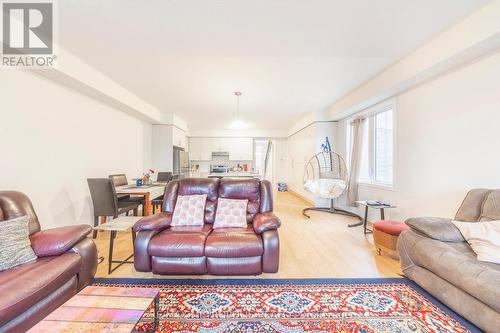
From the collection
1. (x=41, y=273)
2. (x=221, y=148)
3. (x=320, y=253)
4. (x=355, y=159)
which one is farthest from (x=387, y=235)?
(x=221, y=148)

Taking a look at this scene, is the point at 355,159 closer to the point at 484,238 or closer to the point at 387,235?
the point at 387,235

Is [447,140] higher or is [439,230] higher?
[447,140]

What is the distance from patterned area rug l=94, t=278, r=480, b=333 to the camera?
158 cm

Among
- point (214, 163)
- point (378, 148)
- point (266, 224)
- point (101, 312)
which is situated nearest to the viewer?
point (101, 312)

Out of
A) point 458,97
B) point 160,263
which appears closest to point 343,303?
point 160,263

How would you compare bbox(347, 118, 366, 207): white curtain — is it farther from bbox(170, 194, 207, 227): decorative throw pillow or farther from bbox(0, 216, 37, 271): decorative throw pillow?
bbox(0, 216, 37, 271): decorative throw pillow

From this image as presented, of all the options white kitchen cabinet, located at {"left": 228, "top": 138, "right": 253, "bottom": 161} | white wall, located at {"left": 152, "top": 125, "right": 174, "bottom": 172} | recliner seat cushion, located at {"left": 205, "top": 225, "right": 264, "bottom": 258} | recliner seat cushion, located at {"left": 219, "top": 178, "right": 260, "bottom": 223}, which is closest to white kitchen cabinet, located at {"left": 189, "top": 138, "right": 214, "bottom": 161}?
white kitchen cabinet, located at {"left": 228, "top": 138, "right": 253, "bottom": 161}

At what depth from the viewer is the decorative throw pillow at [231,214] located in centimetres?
252

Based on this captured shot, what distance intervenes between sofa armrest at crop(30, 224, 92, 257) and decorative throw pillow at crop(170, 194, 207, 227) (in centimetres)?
90

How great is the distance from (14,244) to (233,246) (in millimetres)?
1777

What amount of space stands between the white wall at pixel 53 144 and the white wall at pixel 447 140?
522cm

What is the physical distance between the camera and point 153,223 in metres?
2.27

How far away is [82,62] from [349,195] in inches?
211

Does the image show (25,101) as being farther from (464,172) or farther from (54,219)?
(464,172)
